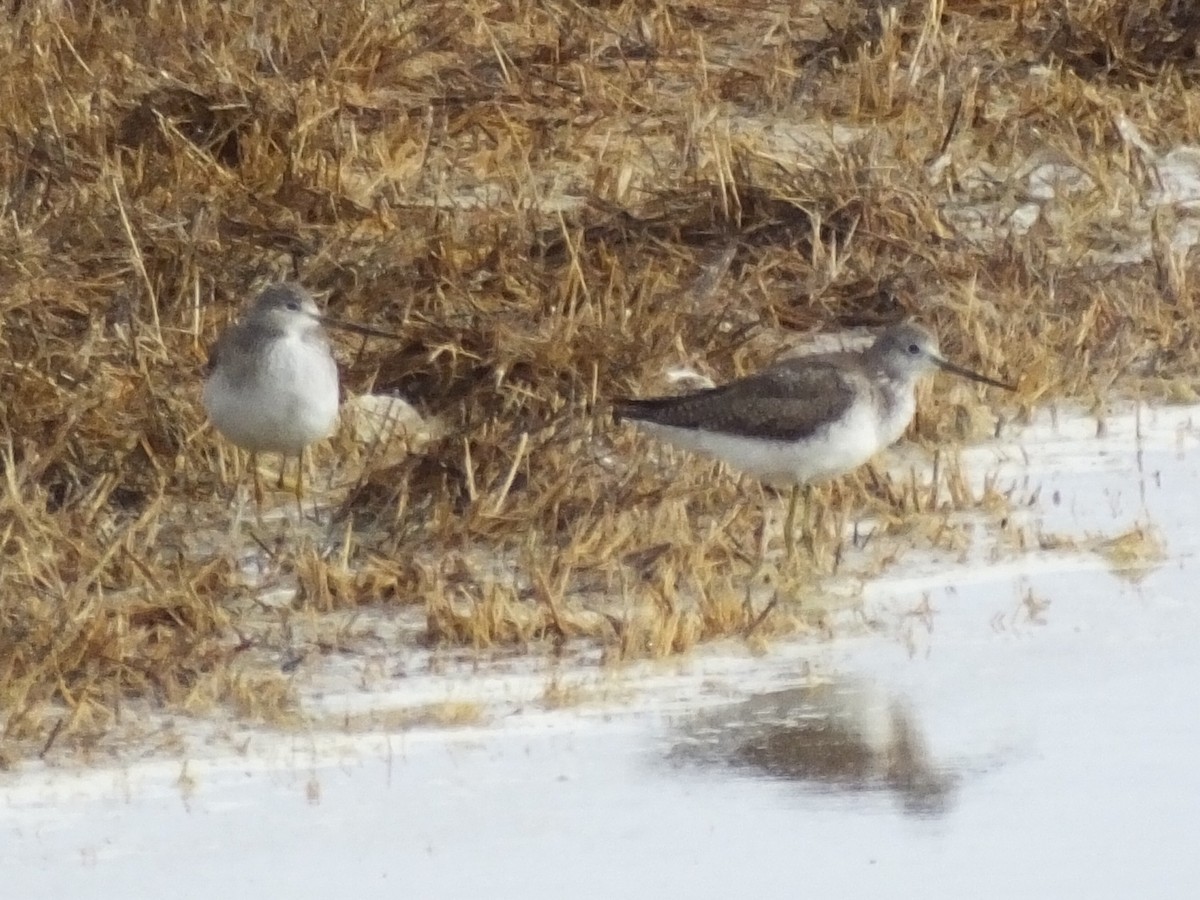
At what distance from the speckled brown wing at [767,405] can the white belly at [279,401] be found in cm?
76

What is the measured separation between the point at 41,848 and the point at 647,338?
3088mm

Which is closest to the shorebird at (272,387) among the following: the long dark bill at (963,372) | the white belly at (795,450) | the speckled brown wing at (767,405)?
the speckled brown wing at (767,405)

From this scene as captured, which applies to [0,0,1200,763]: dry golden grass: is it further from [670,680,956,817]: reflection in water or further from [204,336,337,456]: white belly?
[670,680,956,817]: reflection in water

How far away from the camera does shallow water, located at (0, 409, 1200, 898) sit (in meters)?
4.61

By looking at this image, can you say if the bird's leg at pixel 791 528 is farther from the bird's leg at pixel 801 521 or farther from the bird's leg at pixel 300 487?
the bird's leg at pixel 300 487

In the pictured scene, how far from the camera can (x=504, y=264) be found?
792cm

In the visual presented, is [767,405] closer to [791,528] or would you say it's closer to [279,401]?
[791,528]

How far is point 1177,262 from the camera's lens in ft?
26.3

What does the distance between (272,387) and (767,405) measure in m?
1.24

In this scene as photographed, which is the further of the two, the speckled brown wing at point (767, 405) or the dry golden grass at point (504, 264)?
the speckled brown wing at point (767, 405)

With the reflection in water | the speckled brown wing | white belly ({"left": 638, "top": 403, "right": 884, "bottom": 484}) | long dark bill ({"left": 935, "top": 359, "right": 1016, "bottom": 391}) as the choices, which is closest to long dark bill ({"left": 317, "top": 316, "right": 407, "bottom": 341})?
the speckled brown wing

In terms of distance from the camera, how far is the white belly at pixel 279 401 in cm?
671

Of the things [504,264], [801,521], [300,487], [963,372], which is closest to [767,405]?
[801,521]

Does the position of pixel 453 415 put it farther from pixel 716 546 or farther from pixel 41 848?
pixel 41 848
